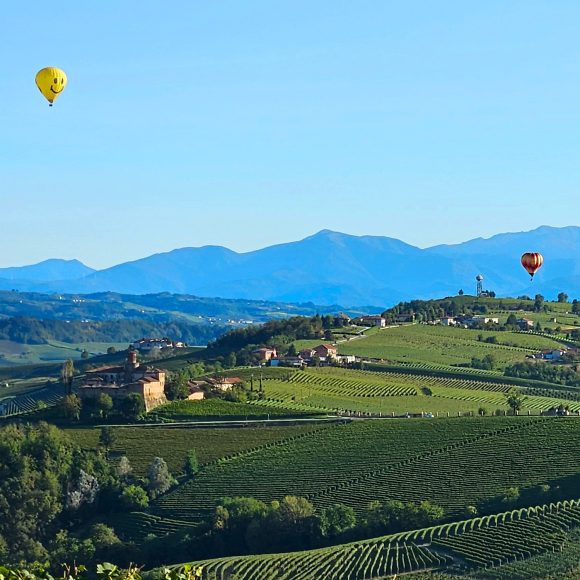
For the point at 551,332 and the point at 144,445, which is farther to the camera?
the point at 551,332

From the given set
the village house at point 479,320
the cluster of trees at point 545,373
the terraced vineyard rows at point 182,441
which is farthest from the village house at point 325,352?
the village house at point 479,320

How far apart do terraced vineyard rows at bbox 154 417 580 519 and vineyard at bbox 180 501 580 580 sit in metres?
5.03

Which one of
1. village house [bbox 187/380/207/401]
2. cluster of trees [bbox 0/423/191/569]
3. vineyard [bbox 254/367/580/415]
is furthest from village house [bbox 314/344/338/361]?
cluster of trees [bbox 0/423/191/569]

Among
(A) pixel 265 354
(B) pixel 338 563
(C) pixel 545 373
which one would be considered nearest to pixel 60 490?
(B) pixel 338 563

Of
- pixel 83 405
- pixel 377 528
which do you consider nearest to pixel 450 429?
pixel 377 528

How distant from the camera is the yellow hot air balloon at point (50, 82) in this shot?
65.1m

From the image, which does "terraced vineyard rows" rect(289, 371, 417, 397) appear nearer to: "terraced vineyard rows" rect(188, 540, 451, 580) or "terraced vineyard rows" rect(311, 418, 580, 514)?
"terraced vineyard rows" rect(311, 418, 580, 514)

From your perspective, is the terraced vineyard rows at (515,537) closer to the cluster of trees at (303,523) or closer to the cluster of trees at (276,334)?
the cluster of trees at (303,523)

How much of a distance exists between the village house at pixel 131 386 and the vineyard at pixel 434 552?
31.0 metres

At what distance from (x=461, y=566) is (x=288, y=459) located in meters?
22.6

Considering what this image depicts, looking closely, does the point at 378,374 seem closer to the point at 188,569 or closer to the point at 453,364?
the point at 453,364

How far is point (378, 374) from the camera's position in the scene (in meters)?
107

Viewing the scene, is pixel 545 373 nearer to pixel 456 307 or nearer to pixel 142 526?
pixel 456 307

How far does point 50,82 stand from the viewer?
65.1 m
